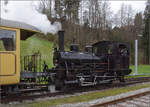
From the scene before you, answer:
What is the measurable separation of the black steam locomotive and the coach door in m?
2.46

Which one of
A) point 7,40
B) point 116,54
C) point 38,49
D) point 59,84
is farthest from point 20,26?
point 38,49

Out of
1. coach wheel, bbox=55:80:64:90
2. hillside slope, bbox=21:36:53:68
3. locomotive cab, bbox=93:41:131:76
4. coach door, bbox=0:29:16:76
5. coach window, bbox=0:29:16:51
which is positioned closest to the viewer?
coach door, bbox=0:29:16:76

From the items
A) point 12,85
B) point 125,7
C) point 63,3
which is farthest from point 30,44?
point 125,7

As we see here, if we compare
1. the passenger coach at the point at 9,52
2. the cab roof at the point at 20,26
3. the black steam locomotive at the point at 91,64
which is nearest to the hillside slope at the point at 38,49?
the black steam locomotive at the point at 91,64

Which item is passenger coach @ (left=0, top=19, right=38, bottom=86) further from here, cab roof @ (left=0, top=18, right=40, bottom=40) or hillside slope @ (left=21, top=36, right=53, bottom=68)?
hillside slope @ (left=21, top=36, right=53, bottom=68)

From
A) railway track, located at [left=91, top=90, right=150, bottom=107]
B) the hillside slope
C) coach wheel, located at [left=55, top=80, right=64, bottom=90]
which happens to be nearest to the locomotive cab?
coach wheel, located at [left=55, top=80, right=64, bottom=90]

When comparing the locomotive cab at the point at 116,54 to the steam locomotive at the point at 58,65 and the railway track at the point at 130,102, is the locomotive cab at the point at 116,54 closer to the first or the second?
the steam locomotive at the point at 58,65

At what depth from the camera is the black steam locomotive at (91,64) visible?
824cm

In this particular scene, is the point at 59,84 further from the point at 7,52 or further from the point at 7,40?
the point at 7,40

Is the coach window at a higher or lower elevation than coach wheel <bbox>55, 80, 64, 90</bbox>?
higher

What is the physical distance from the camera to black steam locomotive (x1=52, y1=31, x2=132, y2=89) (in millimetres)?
8242

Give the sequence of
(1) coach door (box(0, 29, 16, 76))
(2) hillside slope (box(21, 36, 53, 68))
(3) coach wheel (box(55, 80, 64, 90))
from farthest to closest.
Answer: (2) hillside slope (box(21, 36, 53, 68)) → (3) coach wheel (box(55, 80, 64, 90)) → (1) coach door (box(0, 29, 16, 76))

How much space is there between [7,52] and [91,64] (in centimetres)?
481

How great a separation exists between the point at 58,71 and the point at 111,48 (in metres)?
4.04
